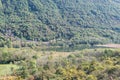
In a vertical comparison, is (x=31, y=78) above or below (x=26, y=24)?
above


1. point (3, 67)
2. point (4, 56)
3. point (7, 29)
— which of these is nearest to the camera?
point (3, 67)

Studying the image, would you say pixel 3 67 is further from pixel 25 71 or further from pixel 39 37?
pixel 39 37

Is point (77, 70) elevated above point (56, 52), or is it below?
above

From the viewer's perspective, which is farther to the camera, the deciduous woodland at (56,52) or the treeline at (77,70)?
the deciduous woodland at (56,52)

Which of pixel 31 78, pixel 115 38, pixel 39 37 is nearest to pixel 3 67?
pixel 31 78

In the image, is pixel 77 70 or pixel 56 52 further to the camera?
pixel 56 52

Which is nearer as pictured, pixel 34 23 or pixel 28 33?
pixel 28 33

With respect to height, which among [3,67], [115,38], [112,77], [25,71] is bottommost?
[115,38]

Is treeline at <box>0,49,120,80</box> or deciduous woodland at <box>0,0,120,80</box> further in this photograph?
deciduous woodland at <box>0,0,120,80</box>

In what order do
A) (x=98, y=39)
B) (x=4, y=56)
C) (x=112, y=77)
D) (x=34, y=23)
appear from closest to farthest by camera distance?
1. (x=112, y=77)
2. (x=4, y=56)
3. (x=98, y=39)
4. (x=34, y=23)
